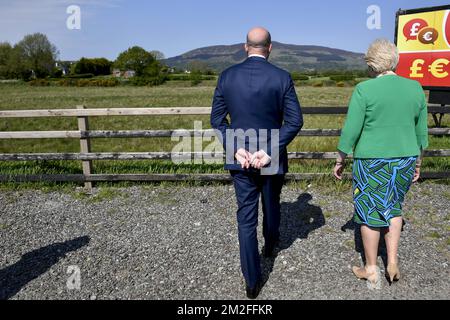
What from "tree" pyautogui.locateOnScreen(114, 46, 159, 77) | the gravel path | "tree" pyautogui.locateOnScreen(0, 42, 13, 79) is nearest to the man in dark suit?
the gravel path

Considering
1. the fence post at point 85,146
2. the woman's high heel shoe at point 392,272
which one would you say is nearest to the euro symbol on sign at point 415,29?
the woman's high heel shoe at point 392,272

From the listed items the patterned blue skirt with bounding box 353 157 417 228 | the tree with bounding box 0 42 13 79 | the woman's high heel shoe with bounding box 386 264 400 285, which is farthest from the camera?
the tree with bounding box 0 42 13 79

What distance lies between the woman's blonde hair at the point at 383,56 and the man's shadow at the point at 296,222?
7.06 feet

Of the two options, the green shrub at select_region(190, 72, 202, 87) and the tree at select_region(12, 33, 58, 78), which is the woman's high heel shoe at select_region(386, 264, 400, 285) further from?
the tree at select_region(12, 33, 58, 78)

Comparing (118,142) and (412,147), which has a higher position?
(412,147)

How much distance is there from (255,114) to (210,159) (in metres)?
3.33

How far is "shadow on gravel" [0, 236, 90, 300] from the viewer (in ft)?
11.6

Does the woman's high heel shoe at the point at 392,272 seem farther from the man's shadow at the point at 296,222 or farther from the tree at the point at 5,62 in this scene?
the tree at the point at 5,62

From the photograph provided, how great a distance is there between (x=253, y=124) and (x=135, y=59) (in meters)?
97.3

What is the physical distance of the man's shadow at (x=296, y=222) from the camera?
13.1ft

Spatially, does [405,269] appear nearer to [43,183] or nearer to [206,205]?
[206,205]

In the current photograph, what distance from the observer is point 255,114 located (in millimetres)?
2918

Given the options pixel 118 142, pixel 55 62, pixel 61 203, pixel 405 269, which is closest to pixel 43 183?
pixel 61 203
